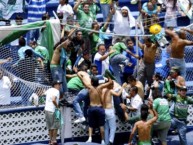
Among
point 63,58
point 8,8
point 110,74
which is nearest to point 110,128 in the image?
point 110,74

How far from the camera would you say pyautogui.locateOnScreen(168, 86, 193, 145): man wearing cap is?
91.3ft

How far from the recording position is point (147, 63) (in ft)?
94.2

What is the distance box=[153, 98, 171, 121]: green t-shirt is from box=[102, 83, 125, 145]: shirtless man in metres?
0.93

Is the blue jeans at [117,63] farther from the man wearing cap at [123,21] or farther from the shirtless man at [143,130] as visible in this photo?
the shirtless man at [143,130]

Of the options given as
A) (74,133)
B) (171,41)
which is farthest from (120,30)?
(74,133)

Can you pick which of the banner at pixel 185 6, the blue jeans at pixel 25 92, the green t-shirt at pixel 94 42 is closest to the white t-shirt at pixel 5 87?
the blue jeans at pixel 25 92

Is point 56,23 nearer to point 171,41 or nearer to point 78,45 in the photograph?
A: point 78,45

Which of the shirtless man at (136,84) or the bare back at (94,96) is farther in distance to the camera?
the shirtless man at (136,84)

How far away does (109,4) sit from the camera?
3155 centimetres

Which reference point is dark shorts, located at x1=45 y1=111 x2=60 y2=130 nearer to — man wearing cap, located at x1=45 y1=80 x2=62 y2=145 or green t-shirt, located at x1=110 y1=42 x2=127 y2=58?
man wearing cap, located at x1=45 y1=80 x2=62 y2=145

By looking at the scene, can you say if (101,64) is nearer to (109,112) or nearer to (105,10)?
(109,112)

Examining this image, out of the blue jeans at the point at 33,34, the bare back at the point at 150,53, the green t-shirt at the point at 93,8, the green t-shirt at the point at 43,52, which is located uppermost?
the green t-shirt at the point at 93,8

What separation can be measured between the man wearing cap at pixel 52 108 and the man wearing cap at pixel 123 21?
10.6 feet

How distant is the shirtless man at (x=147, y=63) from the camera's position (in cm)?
2866
